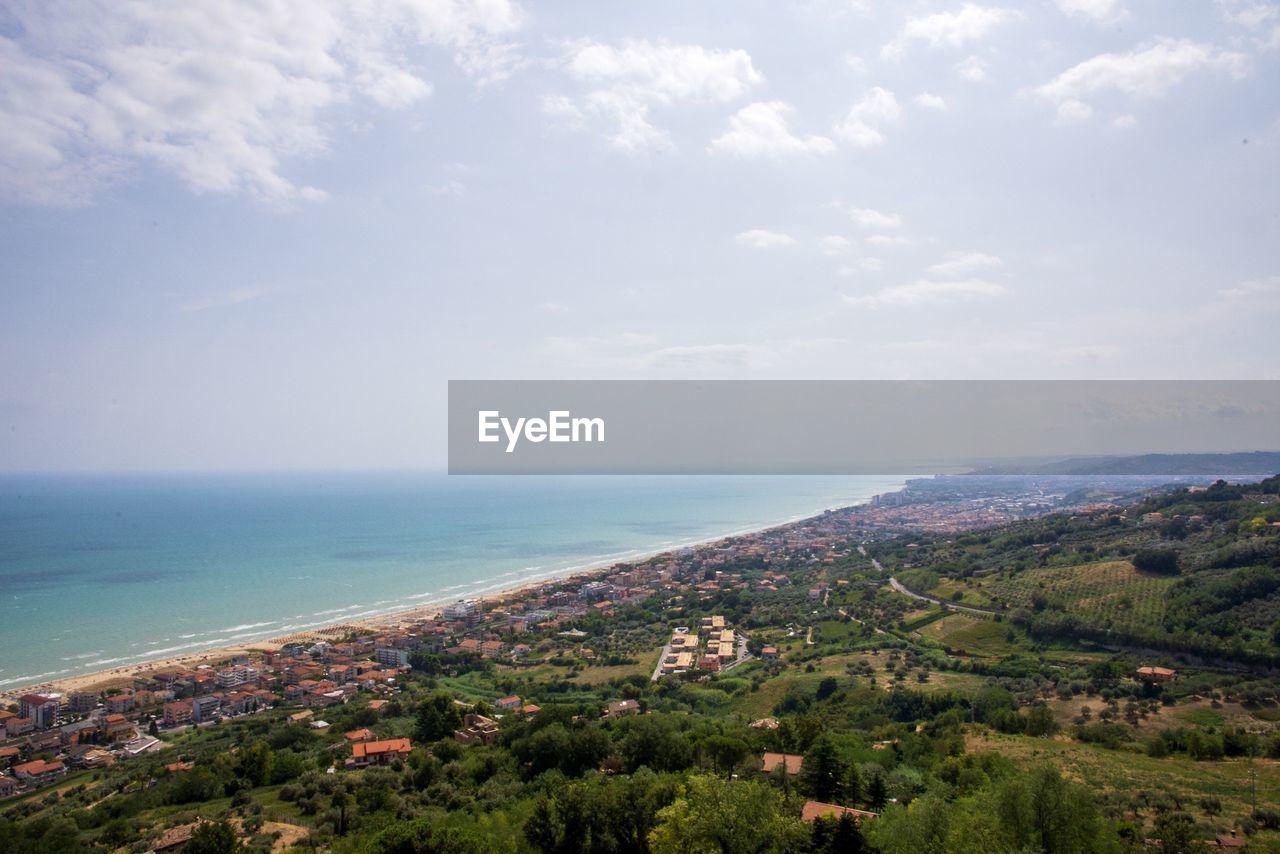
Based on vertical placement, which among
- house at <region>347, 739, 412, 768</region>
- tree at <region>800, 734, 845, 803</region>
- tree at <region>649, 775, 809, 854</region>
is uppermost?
tree at <region>649, 775, 809, 854</region>

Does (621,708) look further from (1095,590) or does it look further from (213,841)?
(1095,590)

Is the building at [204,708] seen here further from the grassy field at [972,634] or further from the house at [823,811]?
the grassy field at [972,634]

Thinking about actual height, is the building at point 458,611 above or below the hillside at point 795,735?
below

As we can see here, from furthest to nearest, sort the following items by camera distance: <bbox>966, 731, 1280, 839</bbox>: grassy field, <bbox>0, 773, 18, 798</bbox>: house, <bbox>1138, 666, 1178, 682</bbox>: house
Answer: <bbox>1138, 666, 1178, 682</bbox>: house → <bbox>0, 773, 18, 798</bbox>: house → <bbox>966, 731, 1280, 839</bbox>: grassy field

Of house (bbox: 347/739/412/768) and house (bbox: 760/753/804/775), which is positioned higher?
house (bbox: 760/753/804/775)

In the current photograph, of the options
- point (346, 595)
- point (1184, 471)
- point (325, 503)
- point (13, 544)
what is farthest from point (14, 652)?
point (1184, 471)

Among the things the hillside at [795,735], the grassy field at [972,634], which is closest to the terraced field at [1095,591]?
the hillside at [795,735]

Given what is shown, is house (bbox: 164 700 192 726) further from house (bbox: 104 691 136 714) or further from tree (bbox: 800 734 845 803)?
tree (bbox: 800 734 845 803)

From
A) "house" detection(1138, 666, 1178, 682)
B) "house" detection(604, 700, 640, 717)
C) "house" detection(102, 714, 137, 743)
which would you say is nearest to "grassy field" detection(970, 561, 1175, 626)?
"house" detection(1138, 666, 1178, 682)
